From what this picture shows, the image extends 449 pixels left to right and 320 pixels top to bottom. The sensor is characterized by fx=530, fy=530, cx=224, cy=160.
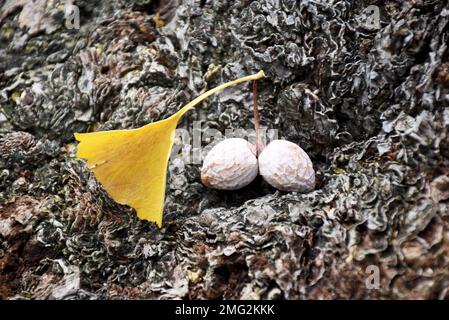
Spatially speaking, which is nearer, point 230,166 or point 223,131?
point 230,166

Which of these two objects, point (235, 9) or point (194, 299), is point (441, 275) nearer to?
point (194, 299)

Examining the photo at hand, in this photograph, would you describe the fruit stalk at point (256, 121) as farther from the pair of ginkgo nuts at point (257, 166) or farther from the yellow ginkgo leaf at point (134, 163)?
the yellow ginkgo leaf at point (134, 163)

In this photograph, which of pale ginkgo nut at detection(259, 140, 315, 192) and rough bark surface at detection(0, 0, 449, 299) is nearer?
rough bark surface at detection(0, 0, 449, 299)

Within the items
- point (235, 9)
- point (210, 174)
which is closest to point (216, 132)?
point (210, 174)

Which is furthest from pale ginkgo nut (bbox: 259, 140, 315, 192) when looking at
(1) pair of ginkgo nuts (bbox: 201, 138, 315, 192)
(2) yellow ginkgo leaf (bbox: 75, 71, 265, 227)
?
(2) yellow ginkgo leaf (bbox: 75, 71, 265, 227)

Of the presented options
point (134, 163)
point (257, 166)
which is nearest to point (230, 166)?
point (257, 166)

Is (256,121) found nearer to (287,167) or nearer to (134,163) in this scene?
(287,167)

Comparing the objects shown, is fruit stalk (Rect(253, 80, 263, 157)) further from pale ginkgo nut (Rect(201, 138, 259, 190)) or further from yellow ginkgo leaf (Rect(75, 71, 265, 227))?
yellow ginkgo leaf (Rect(75, 71, 265, 227))
